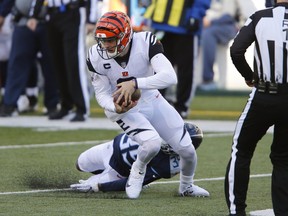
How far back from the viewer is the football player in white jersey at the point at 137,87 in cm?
739

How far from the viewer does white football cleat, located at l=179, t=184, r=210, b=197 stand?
7648 millimetres

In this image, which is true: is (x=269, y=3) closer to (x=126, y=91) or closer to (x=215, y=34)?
(x=126, y=91)

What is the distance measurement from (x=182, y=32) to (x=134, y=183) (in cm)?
610

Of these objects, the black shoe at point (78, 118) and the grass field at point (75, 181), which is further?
the black shoe at point (78, 118)

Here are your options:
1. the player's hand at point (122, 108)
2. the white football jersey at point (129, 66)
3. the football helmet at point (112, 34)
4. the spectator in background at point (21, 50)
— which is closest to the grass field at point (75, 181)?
the player's hand at point (122, 108)

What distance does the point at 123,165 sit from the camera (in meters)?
7.93

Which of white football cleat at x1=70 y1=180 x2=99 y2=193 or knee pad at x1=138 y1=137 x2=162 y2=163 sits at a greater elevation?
knee pad at x1=138 y1=137 x2=162 y2=163

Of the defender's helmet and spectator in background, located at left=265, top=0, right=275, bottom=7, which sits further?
spectator in background, located at left=265, top=0, right=275, bottom=7

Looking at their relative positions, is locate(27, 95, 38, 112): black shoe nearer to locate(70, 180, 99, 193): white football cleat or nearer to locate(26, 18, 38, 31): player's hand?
locate(26, 18, 38, 31): player's hand

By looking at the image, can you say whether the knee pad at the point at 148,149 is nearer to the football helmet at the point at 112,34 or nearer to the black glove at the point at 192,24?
the football helmet at the point at 112,34

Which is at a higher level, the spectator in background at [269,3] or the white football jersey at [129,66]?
the spectator in background at [269,3]

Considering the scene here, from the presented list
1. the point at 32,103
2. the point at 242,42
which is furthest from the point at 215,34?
the point at 242,42

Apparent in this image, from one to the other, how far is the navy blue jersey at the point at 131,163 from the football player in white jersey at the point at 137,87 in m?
0.18

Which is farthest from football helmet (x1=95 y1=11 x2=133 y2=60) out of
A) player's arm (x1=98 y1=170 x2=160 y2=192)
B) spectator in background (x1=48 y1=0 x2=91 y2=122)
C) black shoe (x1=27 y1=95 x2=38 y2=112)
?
black shoe (x1=27 y1=95 x2=38 y2=112)
